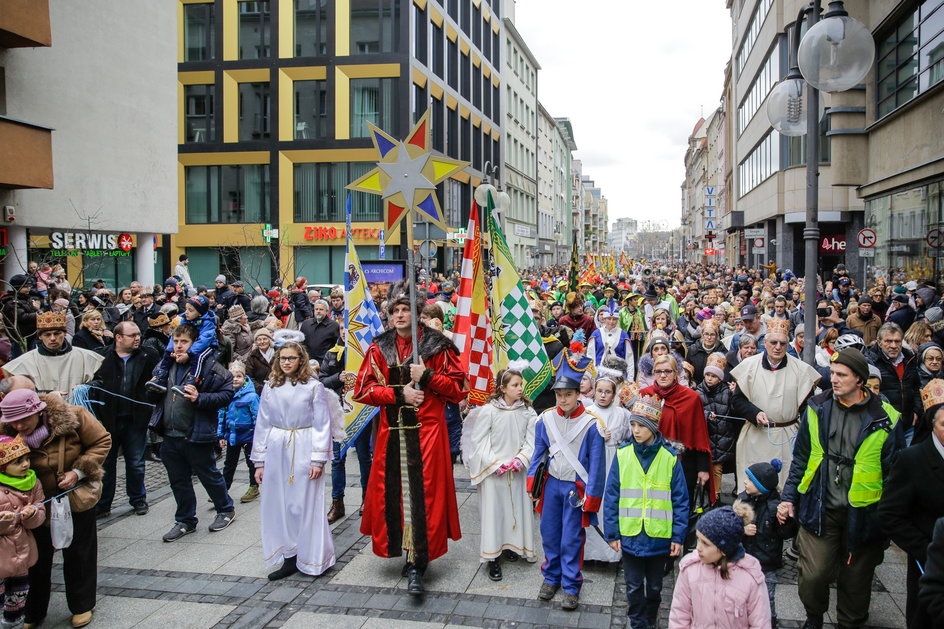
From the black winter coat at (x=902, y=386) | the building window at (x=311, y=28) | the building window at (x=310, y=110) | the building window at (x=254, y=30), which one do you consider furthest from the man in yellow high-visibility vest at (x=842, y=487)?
the building window at (x=254, y=30)

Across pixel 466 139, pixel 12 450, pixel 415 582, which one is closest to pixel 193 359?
pixel 12 450

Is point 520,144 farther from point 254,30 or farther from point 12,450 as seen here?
point 12,450

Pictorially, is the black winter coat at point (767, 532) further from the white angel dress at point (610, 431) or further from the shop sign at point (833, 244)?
the shop sign at point (833, 244)

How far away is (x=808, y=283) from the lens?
7.33 m

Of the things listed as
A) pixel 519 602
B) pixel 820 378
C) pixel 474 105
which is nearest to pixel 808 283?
pixel 820 378

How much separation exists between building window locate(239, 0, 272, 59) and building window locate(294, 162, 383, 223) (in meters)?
5.75

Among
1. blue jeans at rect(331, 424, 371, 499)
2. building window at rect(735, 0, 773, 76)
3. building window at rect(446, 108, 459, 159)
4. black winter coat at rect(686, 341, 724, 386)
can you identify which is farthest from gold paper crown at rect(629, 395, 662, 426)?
building window at rect(446, 108, 459, 159)

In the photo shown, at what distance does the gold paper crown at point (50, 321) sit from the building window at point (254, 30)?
31.9m

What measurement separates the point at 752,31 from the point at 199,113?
2771 centimetres

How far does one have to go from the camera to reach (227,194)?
122ft

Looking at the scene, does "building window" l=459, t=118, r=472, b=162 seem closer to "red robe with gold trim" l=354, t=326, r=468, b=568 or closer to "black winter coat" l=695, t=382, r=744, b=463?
"black winter coat" l=695, t=382, r=744, b=463

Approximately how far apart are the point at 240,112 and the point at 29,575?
34306 millimetres

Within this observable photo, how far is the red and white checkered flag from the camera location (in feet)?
24.3

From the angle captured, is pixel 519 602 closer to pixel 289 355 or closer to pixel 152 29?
pixel 289 355
